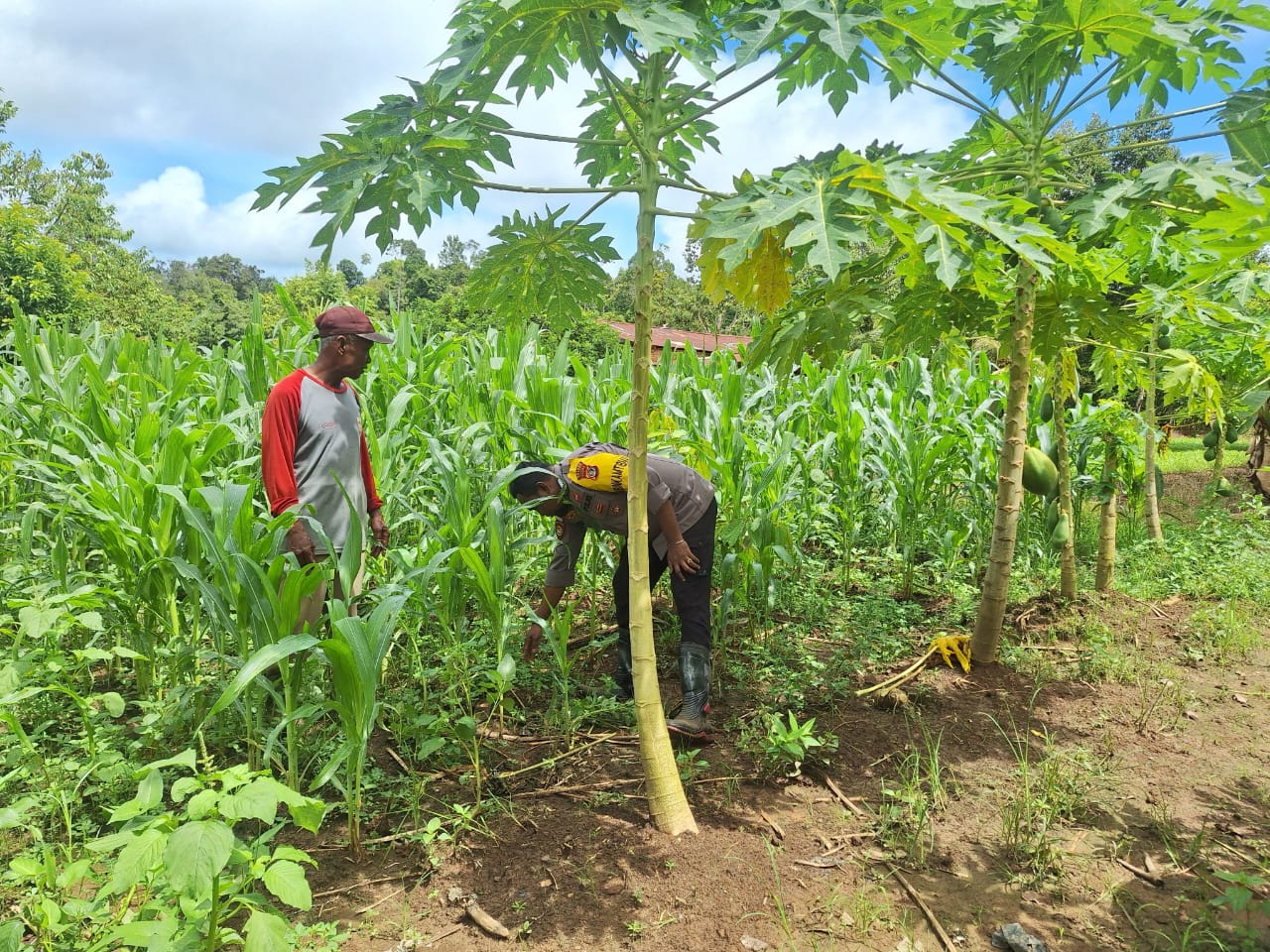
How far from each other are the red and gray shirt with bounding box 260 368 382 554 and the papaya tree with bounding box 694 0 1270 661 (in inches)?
59.7

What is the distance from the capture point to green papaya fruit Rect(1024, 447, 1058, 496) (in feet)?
13.2

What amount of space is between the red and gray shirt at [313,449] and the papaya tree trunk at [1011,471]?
2649 millimetres

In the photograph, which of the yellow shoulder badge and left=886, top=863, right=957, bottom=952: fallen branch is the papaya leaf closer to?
the yellow shoulder badge

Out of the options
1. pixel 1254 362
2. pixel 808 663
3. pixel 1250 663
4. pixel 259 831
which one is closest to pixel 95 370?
pixel 259 831

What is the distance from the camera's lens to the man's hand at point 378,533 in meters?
2.98

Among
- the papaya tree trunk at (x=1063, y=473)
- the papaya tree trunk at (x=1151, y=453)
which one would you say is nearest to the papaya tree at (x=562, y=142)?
the papaya tree trunk at (x=1063, y=473)

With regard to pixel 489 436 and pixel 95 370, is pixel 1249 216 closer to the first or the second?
pixel 489 436

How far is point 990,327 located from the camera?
3.47 meters

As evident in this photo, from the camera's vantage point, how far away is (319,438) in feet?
8.80

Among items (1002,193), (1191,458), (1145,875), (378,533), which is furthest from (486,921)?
(1191,458)

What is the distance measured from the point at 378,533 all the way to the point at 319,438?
1.63 feet

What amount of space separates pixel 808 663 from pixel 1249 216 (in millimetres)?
2286

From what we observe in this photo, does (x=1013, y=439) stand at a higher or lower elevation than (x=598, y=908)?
higher

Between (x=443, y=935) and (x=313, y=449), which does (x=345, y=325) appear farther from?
(x=443, y=935)
